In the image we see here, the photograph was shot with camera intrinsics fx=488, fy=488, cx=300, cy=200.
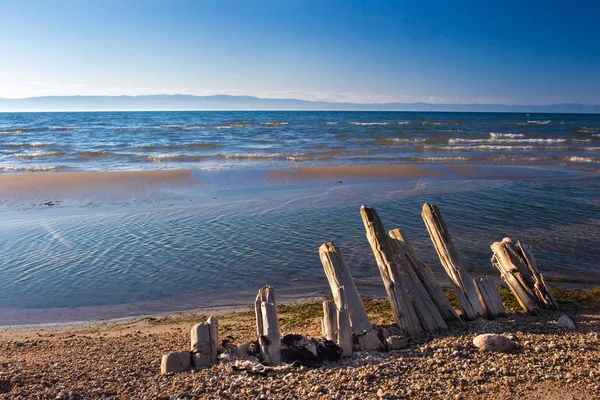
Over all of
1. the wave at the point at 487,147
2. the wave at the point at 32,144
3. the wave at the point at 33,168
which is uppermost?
the wave at the point at 487,147

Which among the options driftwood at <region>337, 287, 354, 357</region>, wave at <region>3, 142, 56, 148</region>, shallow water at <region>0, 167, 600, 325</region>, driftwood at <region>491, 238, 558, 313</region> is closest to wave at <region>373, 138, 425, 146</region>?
shallow water at <region>0, 167, 600, 325</region>

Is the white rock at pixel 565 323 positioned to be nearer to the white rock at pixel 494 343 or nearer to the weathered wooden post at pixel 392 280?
the white rock at pixel 494 343

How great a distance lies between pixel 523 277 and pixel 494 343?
188 cm

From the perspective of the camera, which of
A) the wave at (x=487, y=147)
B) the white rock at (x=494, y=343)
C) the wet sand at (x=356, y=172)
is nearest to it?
the white rock at (x=494, y=343)

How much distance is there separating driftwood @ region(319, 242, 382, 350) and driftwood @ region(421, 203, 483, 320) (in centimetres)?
143

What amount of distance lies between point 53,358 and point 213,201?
899 centimetres

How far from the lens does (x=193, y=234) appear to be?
1075 cm

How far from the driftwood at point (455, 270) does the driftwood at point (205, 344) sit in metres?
3.17

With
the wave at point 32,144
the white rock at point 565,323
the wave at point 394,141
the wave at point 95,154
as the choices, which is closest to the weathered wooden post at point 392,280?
the white rock at point 565,323

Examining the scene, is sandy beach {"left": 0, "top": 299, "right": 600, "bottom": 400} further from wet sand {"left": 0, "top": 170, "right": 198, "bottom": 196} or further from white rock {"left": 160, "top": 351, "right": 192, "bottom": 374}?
wet sand {"left": 0, "top": 170, "right": 198, "bottom": 196}

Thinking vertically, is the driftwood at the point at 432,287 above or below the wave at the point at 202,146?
below

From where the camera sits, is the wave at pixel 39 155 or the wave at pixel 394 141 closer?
the wave at pixel 39 155

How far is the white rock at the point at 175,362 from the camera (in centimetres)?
504

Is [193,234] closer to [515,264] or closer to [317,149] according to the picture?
[515,264]
